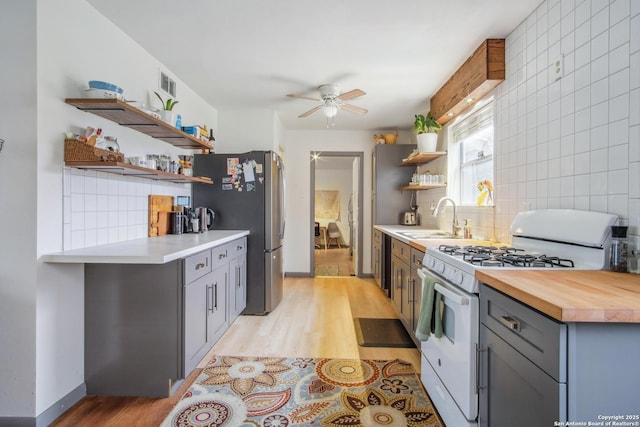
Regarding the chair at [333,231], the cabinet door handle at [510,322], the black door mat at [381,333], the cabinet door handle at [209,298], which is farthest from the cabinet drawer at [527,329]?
the chair at [333,231]

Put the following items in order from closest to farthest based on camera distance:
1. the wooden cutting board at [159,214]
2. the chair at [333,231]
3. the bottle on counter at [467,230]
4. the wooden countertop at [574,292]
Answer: the wooden countertop at [574,292] → the wooden cutting board at [159,214] → the bottle on counter at [467,230] → the chair at [333,231]

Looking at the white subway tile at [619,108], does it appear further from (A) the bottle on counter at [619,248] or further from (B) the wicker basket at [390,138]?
(B) the wicker basket at [390,138]

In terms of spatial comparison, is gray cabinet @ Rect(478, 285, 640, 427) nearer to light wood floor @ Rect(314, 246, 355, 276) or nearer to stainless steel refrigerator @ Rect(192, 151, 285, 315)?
stainless steel refrigerator @ Rect(192, 151, 285, 315)

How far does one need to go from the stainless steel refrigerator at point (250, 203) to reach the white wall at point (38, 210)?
1535mm

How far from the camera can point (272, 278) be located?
339cm

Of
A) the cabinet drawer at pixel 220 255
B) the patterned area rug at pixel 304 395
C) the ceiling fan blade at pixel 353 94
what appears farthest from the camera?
the ceiling fan blade at pixel 353 94

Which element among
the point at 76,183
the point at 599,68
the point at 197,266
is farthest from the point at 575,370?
the point at 76,183

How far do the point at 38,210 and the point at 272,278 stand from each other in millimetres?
2122

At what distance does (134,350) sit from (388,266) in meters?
2.77

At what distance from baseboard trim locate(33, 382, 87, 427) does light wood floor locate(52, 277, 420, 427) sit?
30 mm

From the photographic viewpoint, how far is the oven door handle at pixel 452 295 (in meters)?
1.45

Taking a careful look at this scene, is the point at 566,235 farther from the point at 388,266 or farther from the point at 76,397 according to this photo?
the point at 76,397

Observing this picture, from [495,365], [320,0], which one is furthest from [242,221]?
[495,365]

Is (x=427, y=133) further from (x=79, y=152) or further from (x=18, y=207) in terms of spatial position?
(x=18, y=207)
